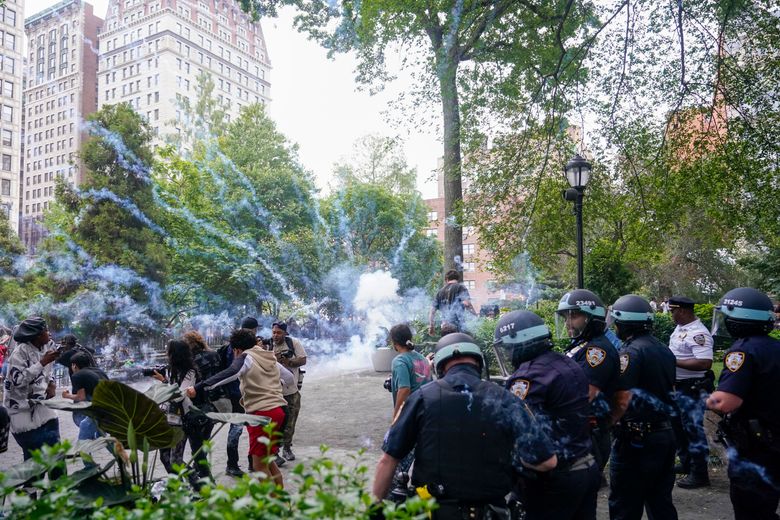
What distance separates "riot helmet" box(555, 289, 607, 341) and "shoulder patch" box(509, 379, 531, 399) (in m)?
1.43

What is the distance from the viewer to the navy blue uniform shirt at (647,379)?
14.0 feet

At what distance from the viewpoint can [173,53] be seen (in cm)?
5312

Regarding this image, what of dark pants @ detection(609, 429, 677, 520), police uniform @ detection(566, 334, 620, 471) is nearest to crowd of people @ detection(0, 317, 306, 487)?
police uniform @ detection(566, 334, 620, 471)

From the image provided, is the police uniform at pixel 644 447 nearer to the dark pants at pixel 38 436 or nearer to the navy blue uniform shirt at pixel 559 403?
the navy blue uniform shirt at pixel 559 403

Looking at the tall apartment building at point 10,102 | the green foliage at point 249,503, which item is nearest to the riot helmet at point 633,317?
the green foliage at point 249,503

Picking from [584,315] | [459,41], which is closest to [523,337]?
[584,315]

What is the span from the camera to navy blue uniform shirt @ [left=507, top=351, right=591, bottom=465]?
331 cm

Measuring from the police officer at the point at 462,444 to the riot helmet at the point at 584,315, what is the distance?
1.75 meters

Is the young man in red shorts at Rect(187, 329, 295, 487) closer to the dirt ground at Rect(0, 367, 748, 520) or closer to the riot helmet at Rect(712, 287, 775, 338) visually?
the dirt ground at Rect(0, 367, 748, 520)

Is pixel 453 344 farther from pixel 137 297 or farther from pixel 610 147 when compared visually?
pixel 137 297

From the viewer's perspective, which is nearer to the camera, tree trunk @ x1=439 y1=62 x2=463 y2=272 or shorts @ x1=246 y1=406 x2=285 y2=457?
shorts @ x1=246 y1=406 x2=285 y2=457

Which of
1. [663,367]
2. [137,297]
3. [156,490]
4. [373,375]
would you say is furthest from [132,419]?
[137,297]

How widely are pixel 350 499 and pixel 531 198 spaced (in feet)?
33.5

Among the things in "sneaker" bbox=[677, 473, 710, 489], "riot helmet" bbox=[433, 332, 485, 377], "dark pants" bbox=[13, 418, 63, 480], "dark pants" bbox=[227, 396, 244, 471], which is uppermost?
"riot helmet" bbox=[433, 332, 485, 377]
